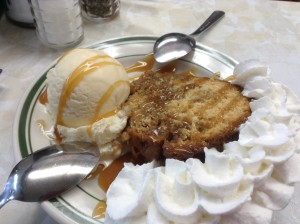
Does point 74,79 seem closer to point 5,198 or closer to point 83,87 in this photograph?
point 83,87

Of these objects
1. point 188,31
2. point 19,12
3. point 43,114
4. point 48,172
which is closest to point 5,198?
point 48,172

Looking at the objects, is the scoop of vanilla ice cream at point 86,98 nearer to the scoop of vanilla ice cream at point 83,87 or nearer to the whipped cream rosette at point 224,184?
the scoop of vanilla ice cream at point 83,87

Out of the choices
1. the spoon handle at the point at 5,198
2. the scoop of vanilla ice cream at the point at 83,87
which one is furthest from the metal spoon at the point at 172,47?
the spoon handle at the point at 5,198

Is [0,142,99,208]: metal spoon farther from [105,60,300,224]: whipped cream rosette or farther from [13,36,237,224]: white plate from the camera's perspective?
[105,60,300,224]: whipped cream rosette

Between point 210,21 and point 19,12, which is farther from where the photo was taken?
point 210,21

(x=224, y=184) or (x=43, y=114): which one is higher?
(x=224, y=184)

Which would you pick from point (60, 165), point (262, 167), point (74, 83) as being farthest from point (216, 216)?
point (74, 83)

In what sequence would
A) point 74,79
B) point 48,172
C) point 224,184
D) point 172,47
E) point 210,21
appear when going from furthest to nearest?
1. point 210,21
2. point 172,47
3. point 74,79
4. point 48,172
5. point 224,184
